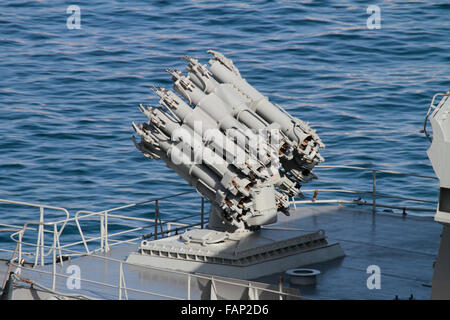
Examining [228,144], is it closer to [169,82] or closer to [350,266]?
[350,266]

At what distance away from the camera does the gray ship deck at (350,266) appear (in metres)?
19.3

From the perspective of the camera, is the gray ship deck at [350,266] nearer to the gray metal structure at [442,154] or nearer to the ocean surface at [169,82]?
the gray metal structure at [442,154]

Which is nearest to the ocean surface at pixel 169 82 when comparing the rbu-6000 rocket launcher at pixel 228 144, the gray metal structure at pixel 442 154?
the rbu-6000 rocket launcher at pixel 228 144

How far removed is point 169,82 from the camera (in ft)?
157

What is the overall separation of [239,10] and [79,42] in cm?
1059

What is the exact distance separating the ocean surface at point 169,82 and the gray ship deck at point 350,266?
39.9 ft

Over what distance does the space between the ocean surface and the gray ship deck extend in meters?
12.2

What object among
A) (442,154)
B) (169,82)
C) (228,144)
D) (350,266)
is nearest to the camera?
(442,154)

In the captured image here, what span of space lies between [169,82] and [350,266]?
28428mm

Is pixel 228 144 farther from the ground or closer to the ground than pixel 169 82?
closer to the ground

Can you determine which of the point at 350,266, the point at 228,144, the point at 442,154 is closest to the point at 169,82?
the point at 228,144
